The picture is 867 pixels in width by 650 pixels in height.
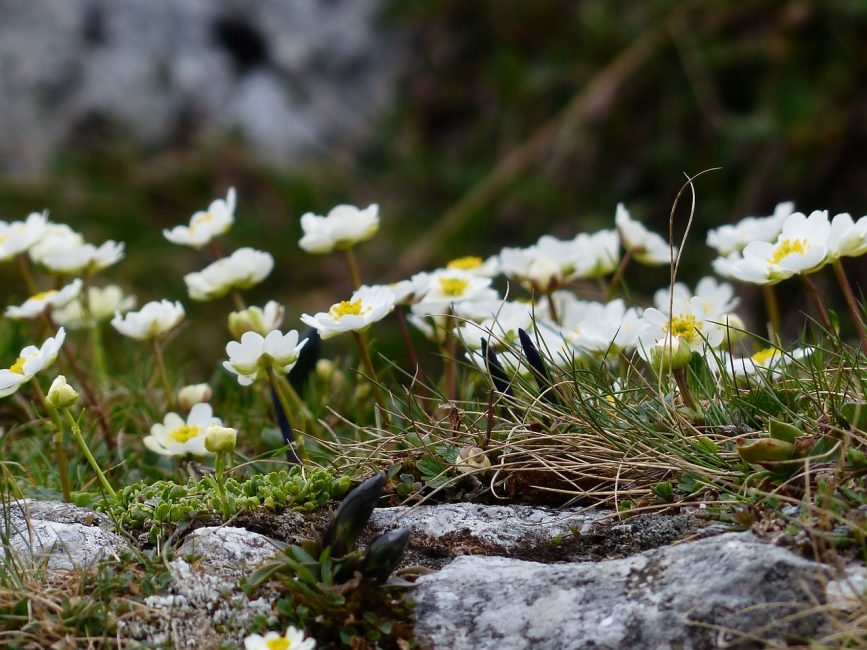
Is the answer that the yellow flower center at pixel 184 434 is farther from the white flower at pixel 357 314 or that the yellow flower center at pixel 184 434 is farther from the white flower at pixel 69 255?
the white flower at pixel 69 255

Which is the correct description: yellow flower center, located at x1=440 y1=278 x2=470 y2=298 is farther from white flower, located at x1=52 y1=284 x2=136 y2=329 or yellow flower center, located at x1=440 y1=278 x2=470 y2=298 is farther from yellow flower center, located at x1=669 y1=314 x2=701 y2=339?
white flower, located at x1=52 y1=284 x2=136 y2=329

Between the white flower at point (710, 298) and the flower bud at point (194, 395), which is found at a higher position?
the flower bud at point (194, 395)

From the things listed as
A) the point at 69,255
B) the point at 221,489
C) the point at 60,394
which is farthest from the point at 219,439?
the point at 69,255

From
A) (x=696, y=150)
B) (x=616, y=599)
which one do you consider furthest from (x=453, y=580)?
(x=696, y=150)

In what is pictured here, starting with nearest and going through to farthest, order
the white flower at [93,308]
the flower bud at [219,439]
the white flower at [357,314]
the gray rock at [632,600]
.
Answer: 1. the gray rock at [632,600]
2. the flower bud at [219,439]
3. the white flower at [357,314]
4. the white flower at [93,308]

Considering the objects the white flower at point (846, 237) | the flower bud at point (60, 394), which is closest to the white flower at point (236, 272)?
the flower bud at point (60, 394)

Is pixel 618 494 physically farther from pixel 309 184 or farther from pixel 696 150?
pixel 309 184

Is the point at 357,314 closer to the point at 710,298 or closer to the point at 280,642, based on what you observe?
the point at 280,642

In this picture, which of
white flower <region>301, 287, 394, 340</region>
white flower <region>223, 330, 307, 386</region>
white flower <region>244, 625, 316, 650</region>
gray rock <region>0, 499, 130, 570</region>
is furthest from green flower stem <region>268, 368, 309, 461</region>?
white flower <region>244, 625, 316, 650</region>

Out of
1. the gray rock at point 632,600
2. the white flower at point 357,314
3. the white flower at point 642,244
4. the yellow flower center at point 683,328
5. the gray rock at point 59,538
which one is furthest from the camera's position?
the white flower at point 642,244
